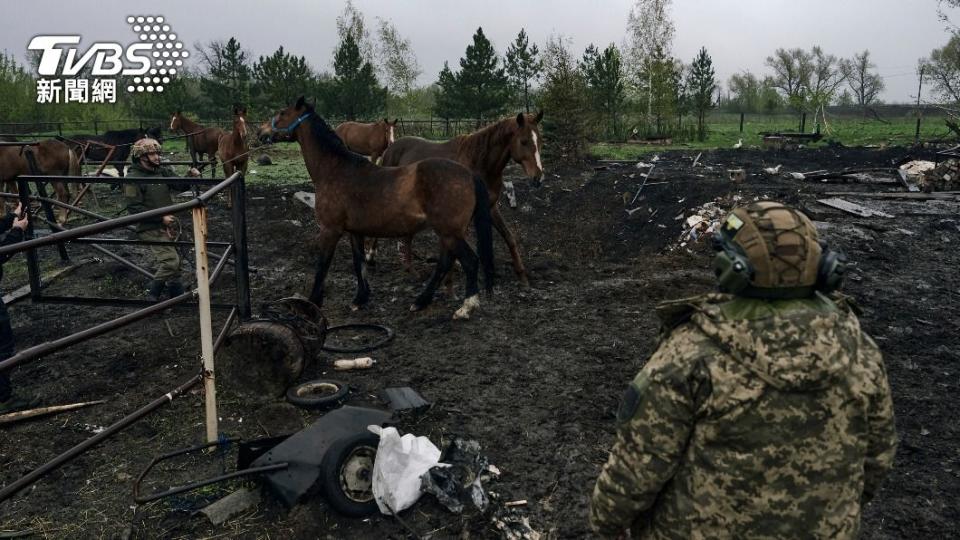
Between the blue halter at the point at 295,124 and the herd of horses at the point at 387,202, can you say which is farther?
the blue halter at the point at 295,124

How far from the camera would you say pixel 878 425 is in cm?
180

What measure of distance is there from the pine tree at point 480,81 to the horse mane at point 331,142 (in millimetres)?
25553

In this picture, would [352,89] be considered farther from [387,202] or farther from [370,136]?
[387,202]

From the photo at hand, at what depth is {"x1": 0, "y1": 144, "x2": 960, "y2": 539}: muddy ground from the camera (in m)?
3.24

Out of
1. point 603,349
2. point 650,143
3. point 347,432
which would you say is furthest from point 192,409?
point 650,143

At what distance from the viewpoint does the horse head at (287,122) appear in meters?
6.86

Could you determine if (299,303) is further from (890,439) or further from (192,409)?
(890,439)

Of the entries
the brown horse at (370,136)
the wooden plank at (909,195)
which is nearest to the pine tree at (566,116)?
the brown horse at (370,136)

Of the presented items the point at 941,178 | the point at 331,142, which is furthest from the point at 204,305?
the point at 941,178

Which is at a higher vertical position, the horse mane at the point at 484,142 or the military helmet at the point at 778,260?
the horse mane at the point at 484,142

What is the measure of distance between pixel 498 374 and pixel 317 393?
148cm

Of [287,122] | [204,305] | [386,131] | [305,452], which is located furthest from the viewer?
[386,131]

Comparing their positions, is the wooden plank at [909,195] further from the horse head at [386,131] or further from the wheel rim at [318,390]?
the wheel rim at [318,390]

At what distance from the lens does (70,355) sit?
17.7ft
